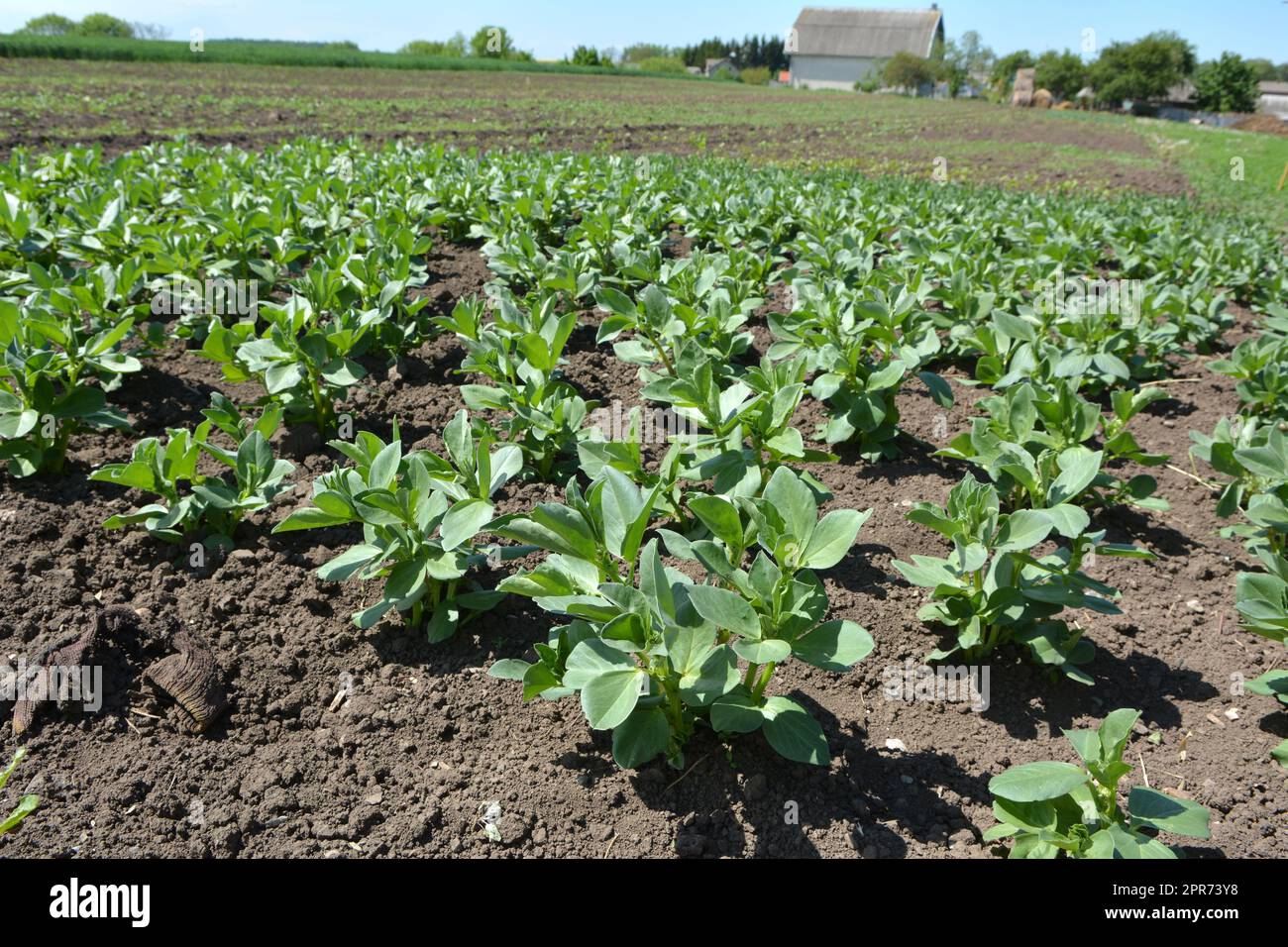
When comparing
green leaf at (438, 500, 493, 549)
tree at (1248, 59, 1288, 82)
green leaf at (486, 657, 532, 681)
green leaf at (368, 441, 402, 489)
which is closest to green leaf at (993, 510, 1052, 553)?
green leaf at (486, 657, 532, 681)

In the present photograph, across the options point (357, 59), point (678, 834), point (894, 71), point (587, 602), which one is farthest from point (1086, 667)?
point (894, 71)

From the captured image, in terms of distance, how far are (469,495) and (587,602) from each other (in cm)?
75

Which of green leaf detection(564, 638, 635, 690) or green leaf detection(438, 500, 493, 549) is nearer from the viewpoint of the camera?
green leaf detection(564, 638, 635, 690)

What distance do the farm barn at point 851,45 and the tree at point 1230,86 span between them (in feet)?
101

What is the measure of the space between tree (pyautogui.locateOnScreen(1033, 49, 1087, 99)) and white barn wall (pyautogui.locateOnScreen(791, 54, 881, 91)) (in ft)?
73.6

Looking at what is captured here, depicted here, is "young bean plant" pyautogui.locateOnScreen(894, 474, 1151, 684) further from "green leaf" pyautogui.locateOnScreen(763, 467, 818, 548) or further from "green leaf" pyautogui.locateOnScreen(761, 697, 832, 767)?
"green leaf" pyautogui.locateOnScreen(761, 697, 832, 767)

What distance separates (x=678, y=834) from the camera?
6.42ft

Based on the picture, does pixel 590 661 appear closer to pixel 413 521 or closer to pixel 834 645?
pixel 834 645

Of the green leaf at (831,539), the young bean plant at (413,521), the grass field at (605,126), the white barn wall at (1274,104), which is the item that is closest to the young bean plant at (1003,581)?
the green leaf at (831,539)

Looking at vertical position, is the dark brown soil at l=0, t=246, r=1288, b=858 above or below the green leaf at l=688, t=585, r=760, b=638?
below

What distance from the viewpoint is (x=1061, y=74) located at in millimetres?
70625

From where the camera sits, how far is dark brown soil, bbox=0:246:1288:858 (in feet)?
6.44

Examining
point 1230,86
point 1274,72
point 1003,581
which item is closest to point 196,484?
point 1003,581

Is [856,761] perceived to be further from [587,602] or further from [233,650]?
[233,650]
